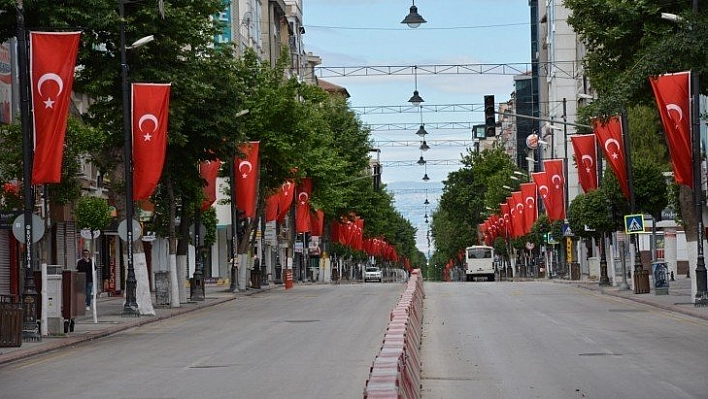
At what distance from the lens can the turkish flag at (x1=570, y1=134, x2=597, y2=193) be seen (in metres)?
55.2

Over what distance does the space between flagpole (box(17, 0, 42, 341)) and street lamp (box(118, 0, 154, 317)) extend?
8.83 meters

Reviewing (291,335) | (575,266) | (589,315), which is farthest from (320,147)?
(291,335)

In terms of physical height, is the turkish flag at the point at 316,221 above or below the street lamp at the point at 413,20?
below

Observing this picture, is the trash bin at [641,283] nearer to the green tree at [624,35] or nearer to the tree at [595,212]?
the green tree at [624,35]

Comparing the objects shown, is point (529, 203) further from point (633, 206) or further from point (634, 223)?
point (634, 223)

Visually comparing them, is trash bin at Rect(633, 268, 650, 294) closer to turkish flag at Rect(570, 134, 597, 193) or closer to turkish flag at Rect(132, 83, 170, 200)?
turkish flag at Rect(570, 134, 597, 193)

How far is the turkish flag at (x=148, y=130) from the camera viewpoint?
39.8m

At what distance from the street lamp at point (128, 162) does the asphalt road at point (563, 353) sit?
29.3ft

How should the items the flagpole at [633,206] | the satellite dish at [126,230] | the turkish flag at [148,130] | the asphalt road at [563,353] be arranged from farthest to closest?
the flagpole at [633,206], the satellite dish at [126,230], the turkish flag at [148,130], the asphalt road at [563,353]

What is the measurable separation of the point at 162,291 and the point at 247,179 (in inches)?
425

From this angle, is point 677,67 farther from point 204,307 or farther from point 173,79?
point 204,307

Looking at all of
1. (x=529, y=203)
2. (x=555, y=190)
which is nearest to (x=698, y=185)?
(x=555, y=190)

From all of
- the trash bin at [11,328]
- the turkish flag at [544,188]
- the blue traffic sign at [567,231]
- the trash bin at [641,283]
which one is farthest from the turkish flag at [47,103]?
the blue traffic sign at [567,231]

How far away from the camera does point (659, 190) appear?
56.1m
